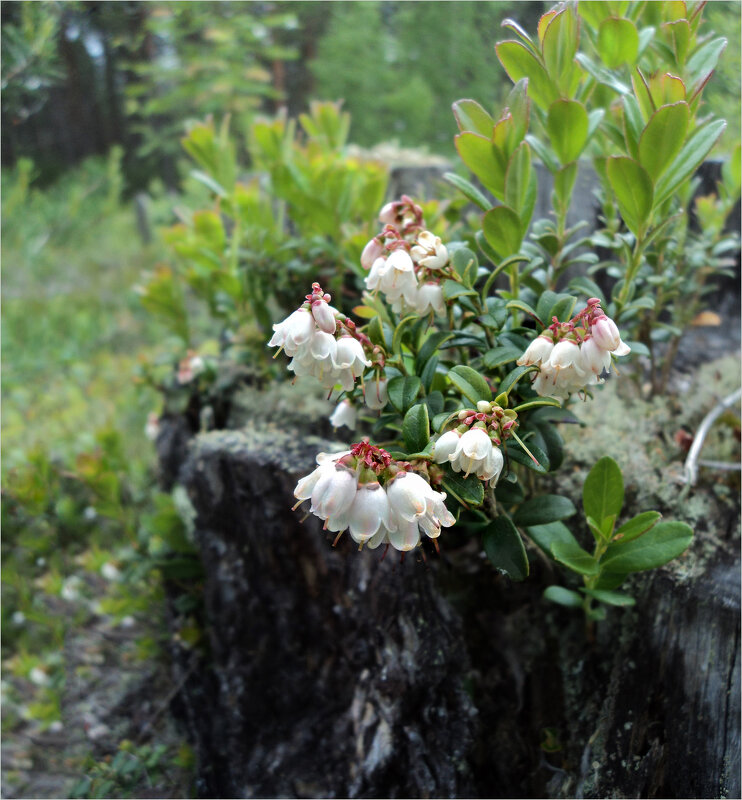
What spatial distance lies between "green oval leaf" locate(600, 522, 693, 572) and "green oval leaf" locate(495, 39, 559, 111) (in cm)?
63

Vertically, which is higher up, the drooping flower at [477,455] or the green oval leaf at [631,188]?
the green oval leaf at [631,188]

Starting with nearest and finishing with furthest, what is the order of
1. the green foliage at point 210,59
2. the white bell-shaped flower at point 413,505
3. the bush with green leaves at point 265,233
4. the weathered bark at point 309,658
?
1. the white bell-shaped flower at point 413,505
2. the weathered bark at point 309,658
3. the bush with green leaves at point 265,233
4. the green foliage at point 210,59

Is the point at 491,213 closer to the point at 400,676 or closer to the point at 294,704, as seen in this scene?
the point at 400,676

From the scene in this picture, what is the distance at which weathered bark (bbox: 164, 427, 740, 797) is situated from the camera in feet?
2.93

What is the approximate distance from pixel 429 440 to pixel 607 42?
28.4 inches

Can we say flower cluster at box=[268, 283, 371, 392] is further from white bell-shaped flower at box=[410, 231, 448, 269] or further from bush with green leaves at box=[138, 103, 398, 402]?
bush with green leaves at box=[138, 103, 398, 402]

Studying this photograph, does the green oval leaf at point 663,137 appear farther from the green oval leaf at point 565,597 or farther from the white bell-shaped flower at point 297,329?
the green oval leaf at point 565,597

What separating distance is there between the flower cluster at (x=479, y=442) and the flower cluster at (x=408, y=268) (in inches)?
6.7

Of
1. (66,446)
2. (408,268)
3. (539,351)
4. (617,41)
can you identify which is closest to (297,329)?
(408,268)

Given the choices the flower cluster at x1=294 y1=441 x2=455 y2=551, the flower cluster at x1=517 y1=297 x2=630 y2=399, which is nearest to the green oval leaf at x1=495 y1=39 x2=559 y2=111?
the flower cluster at x1=517 y1=297 x2=630 y2=399

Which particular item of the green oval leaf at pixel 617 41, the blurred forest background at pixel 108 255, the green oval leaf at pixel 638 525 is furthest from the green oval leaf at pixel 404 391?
the blurred forest background at pixel 108 255

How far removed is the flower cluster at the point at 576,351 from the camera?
26.0 inches

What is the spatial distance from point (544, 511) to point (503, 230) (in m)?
0.40

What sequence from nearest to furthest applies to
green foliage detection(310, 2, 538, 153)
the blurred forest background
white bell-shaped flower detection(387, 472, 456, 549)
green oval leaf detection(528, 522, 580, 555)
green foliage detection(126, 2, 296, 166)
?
white bell-shaped flower detection(387, 472, 456, 549) → green oval leaf detection(528, 522, 580, 555) → the blurred forest background → green foliage detection(310, 2, 538, 153) → green foliage detection(126, 2, 296, 166)
